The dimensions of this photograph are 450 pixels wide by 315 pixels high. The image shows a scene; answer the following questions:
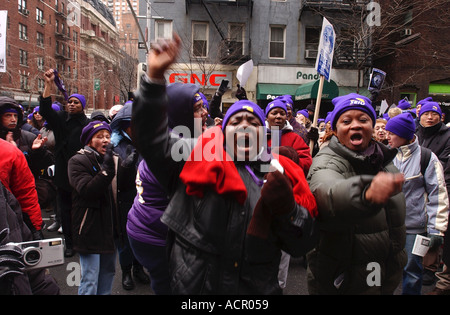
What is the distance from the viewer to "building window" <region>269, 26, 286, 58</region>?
18.5 m

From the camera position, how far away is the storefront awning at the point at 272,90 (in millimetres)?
17797

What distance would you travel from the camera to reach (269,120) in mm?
4367

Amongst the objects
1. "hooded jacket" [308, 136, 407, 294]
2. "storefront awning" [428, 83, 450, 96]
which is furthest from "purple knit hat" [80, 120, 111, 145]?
"storefront awning" [428, 83, 450, 96]

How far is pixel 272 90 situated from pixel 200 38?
16.6 feet

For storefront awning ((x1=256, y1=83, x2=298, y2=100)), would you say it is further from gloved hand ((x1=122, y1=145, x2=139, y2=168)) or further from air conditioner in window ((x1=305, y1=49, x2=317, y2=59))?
gloved hand ((x1=122, y1=145, x2=139, y2=168))

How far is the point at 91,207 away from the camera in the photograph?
314 cm

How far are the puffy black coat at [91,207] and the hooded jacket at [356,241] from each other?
198 centimetres

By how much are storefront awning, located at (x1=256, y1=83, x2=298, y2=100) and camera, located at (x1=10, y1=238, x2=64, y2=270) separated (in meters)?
16.3

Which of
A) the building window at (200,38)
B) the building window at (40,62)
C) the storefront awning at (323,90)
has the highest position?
the building window at (40,62)

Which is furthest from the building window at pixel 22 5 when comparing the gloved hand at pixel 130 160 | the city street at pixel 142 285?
the gloved hand at pixel 130 160

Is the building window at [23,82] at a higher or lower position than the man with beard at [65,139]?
higher

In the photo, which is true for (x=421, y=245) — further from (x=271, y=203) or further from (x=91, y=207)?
(x=91, y=207)

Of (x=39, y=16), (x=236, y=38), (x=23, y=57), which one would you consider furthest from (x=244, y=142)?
(x=39, y=16)

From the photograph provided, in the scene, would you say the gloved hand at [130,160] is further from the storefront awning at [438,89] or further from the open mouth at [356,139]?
the storefront awning at [438,89]
